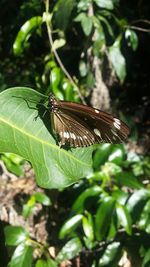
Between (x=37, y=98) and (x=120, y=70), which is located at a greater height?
(x=37, y=98)

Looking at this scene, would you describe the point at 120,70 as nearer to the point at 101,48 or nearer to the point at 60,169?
the point at 101,48

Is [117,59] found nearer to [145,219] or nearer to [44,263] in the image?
[145,219]

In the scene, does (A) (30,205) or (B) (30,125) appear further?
(A) (30,205)

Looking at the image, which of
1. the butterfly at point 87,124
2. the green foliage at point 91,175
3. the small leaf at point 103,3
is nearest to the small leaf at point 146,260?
the green foliage at point 91,175

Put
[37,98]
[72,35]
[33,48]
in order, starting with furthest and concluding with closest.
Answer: [33,48], [72,35], [37,98]

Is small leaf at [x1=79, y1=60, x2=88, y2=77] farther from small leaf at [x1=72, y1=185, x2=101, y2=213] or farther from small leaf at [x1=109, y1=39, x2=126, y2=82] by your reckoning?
small leaf at [x1=72, y1=185, x2=101, y2=213]

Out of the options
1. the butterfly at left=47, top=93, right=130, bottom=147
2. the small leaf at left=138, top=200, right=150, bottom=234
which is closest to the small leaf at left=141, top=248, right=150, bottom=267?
the small leaf at left=138, top=200, right=150, bottom=234

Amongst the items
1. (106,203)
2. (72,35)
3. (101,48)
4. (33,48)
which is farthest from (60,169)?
(33,48)
